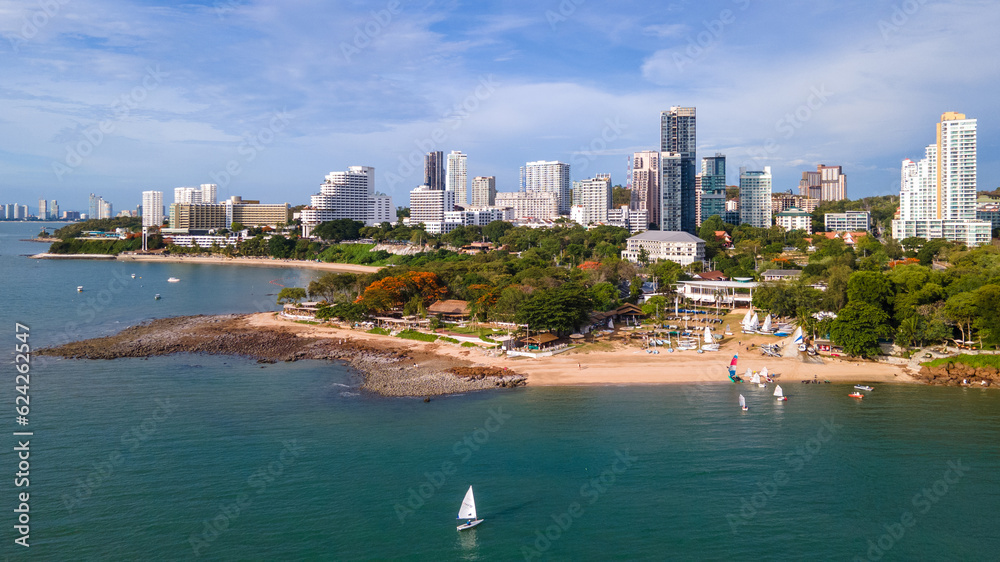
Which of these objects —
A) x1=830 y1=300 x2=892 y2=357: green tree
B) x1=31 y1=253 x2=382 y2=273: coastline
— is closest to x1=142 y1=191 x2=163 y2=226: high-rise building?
x1=31 y1=253 x2=382 y2=273: coastline

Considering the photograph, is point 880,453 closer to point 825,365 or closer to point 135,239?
point 825,365

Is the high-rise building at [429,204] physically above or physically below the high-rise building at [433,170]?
below

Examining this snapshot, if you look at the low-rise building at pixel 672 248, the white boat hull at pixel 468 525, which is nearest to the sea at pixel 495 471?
the white boat hull at pixel 468 525

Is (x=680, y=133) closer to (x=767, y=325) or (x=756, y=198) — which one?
(x=756, y=198)

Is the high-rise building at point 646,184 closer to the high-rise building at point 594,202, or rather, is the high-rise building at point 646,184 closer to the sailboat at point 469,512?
the high-rise building at point 594,202

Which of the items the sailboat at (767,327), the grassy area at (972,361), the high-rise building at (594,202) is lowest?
the grassy area at (972,361)

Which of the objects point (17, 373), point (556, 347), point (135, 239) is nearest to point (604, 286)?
point (556, 347)
